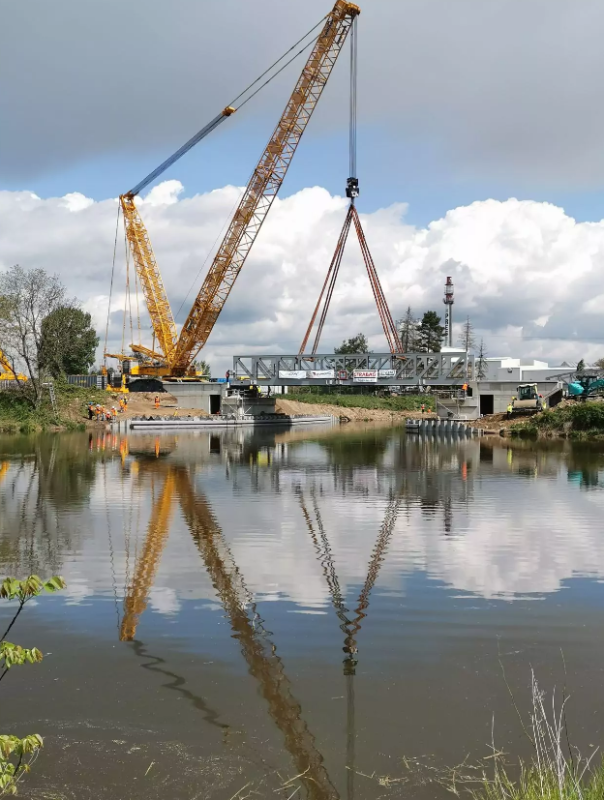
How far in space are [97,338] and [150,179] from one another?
135 ft

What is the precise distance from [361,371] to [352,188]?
60.5 feet

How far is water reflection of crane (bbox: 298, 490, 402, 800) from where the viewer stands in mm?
6512

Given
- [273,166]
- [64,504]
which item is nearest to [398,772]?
[64,504]

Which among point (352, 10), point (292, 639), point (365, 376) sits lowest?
point (292, 639)

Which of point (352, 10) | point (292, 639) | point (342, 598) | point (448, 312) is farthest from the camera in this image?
point (448, 312)

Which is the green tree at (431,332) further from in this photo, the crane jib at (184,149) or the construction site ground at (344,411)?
the crane jib at (184,149)

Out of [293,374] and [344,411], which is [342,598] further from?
[344,411]

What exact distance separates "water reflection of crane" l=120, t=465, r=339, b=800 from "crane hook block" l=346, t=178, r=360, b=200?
179 ft

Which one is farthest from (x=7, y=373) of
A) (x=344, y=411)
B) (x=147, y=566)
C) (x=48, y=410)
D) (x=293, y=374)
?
(x=147, y=566)

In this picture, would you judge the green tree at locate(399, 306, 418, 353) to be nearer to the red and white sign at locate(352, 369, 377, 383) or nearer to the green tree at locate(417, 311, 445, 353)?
the green tree at locate(417, 311, 445, 353)

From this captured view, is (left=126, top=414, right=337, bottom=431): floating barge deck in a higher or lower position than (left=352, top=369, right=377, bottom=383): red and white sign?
lower

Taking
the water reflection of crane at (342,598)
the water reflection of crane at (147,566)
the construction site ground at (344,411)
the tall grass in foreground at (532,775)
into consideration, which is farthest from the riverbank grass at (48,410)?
the tall grass in foreground at (532,775)

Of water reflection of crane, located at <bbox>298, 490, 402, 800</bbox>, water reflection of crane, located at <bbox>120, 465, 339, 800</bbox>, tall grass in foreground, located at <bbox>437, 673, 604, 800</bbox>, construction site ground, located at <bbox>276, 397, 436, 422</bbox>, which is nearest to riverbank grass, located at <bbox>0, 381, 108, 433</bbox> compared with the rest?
construction site ground, located at <bbox>276, 397, 436, 422</bbox>

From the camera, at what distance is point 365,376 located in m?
74.4
